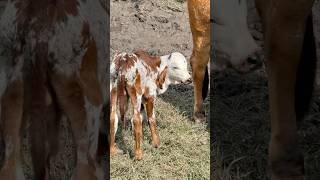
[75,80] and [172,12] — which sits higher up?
[172,12]

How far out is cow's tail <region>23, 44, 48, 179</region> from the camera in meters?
2.41

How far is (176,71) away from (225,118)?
982 millimetres

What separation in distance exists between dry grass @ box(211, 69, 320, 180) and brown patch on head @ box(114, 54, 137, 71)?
83cm

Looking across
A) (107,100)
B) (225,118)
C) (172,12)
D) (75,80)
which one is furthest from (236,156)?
(172,12)

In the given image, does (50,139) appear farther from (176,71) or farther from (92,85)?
(176,71)

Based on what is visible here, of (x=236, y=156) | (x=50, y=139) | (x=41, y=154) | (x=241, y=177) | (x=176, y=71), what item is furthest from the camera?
(x=176, y=71)

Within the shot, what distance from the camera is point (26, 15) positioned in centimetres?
239

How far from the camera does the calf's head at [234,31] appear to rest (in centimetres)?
474

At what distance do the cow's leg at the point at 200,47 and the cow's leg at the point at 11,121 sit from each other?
3145 mm

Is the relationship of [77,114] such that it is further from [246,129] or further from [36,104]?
[246,129]

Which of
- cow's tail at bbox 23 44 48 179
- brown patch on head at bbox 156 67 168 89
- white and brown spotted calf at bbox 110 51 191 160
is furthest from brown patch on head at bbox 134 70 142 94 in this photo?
cow's tail at bbox 23 44 48 179

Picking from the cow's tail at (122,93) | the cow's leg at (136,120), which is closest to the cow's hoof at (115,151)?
the cow's leg at (136,120)

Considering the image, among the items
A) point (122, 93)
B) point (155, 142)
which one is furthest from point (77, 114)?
point (155, 142)

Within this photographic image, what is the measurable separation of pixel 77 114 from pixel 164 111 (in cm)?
319
